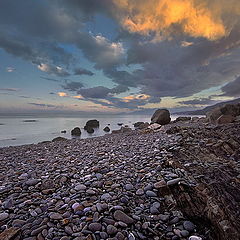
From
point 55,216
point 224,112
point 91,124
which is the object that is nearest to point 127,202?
point 55,216

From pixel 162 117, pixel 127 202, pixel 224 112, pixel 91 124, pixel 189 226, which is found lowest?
pixel 91 124

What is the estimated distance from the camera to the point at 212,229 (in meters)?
2.37

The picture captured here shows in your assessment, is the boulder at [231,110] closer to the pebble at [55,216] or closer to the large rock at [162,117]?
the large rock at [162,117]

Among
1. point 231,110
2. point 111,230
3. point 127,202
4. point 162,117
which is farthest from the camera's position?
point 162,117

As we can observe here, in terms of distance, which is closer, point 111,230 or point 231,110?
point 111,230

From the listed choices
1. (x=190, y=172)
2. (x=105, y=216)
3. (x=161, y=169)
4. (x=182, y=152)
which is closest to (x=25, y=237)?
(x=105, y=216)

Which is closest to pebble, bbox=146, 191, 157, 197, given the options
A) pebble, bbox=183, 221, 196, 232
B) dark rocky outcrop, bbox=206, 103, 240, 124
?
pebble, bbox=183, 221, 196, 232

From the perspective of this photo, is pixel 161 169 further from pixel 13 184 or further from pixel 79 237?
pixel 13 184

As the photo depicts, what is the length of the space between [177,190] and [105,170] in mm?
1816

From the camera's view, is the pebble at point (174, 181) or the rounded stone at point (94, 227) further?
the pebble at point (174, 181)

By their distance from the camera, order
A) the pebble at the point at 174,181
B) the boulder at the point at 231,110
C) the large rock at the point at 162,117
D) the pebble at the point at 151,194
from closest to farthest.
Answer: the pebble at the point at 151,194 < the pebble at the point at 174,181 < the boulder at the point at 231,110 < the large rock at the point at 162,117

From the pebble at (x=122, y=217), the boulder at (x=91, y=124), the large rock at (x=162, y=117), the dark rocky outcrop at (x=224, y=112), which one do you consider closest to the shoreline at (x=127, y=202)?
the pebble at (x=122, y=217)

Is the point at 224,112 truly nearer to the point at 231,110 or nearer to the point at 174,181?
the point at 231,110

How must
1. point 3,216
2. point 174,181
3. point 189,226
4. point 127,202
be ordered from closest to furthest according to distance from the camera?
point 189,226
point 3,216
point 127,202
point 174,181
